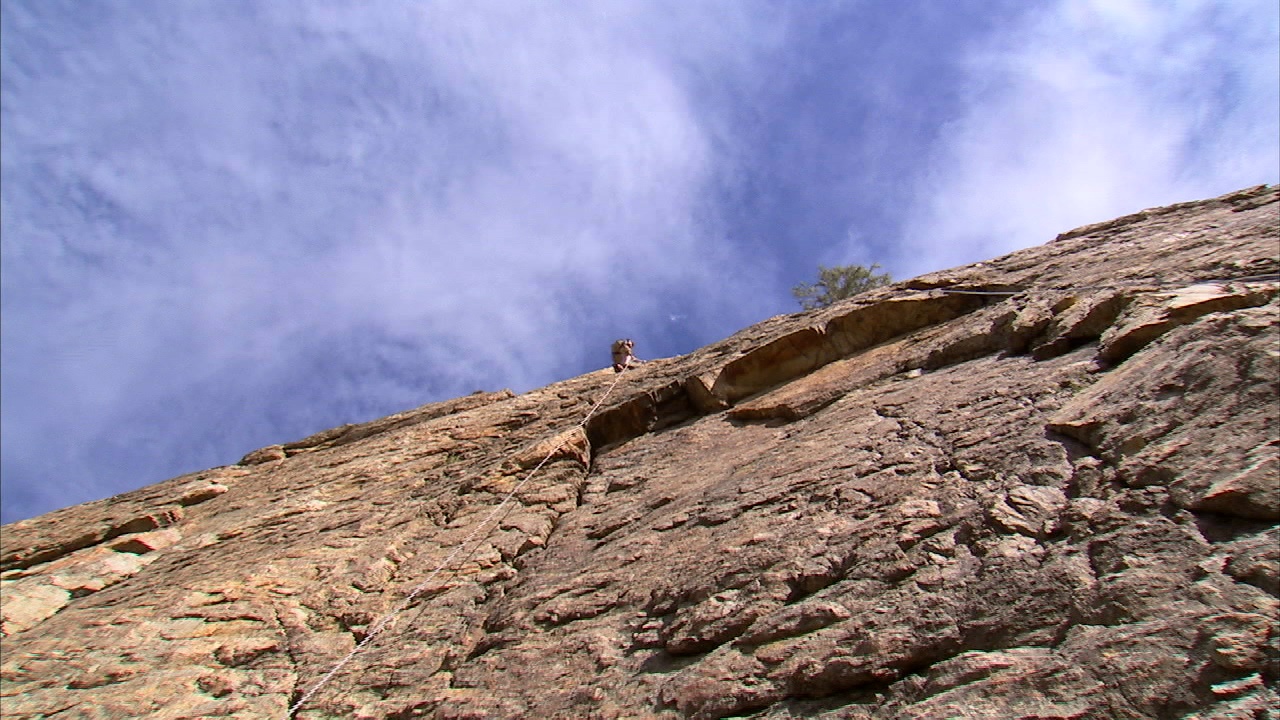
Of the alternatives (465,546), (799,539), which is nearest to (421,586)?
(465,546)

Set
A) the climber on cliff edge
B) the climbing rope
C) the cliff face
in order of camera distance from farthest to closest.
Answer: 1. the climber on cliff edge
2. the climbing rope
3. the cliff face

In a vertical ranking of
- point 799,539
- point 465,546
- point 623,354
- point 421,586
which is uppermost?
point 623,354

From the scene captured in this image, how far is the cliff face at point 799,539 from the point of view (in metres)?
3.81

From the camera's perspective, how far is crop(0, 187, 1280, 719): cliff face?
381 centimetres

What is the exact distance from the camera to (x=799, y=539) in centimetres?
551

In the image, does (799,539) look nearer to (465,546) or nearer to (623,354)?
(465,546)

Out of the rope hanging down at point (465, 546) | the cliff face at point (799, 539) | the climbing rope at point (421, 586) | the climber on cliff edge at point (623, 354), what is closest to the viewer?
the cliff face at point (799, 539)

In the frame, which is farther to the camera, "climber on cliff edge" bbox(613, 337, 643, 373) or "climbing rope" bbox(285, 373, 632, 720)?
"climber on cliff edge" bbox(613, 337, 643, 373)

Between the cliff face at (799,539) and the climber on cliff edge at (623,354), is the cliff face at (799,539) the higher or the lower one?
the lower one

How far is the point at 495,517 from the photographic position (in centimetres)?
845

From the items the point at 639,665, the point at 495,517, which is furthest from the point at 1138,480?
the point at 495,517

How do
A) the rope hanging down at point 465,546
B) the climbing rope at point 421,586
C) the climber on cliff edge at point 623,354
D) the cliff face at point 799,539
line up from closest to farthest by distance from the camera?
the cliff face at point 799,539, the rope hanging down at point 465,546, the climbing rope at point 421,586, the climber on cliff edge at point 623,354

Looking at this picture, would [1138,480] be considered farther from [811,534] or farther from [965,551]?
[811,534]

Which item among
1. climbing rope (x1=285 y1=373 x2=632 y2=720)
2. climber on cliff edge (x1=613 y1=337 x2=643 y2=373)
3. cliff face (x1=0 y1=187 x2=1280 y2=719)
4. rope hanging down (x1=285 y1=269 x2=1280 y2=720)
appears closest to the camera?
cliff face (x1=0 y1=187 x2=1280 y2=719)
